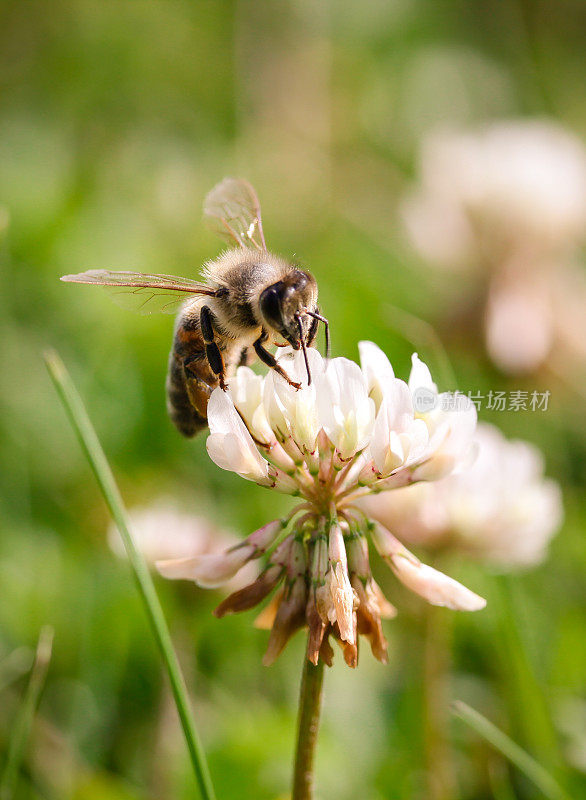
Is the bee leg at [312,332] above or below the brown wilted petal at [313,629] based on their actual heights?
above

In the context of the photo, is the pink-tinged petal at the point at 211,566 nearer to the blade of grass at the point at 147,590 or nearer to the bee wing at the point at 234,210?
the blade of grass at the point at 147,590

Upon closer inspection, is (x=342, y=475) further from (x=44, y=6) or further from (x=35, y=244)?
(x=44, y=6)

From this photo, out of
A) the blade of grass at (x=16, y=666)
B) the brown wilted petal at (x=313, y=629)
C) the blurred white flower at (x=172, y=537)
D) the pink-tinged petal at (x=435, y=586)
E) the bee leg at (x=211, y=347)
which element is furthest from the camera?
the blurred white flower at (x=172, y=537)

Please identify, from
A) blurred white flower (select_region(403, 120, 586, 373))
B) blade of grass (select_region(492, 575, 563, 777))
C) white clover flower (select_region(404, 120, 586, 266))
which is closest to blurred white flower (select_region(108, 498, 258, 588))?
blade of grass (select_region(492, 575, 563, 777))

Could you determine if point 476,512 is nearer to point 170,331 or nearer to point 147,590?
point 147,590

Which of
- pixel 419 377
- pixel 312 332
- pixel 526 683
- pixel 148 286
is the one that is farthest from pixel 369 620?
pixel 526 683

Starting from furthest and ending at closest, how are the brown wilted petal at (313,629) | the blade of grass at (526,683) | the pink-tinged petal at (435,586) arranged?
the blade of grass at (526,683), the pink-tinged petal at (435,586), the brown wilted petal at (313,629)

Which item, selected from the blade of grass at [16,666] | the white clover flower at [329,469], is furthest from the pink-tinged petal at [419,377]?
the blade of grass at [16,666]

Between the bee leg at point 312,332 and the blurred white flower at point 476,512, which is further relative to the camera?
the blurred white flower at point 476,512
